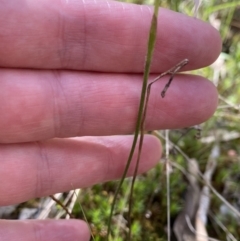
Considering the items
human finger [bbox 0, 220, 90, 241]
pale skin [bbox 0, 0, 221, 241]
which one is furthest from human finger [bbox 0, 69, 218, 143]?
human finger [bbox 0, 220, 90, 241]

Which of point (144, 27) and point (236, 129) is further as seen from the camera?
point (236, 129)

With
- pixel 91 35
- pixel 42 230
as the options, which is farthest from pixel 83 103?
pixel 42 230

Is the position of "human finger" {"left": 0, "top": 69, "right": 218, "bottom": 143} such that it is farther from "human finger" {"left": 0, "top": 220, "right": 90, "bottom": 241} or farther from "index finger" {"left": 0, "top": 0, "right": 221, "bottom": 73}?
"human finger" {"left": 0, "top": 220, "right": 90, "bottom": 241}

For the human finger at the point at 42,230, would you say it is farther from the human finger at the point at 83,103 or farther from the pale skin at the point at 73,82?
the human finger at the point at 83,103

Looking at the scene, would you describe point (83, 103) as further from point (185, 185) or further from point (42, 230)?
point (185, 185)

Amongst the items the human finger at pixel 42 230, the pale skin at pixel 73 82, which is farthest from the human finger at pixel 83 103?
the human finger at pixel 42 230

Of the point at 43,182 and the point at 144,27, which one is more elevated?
the point at 144,27

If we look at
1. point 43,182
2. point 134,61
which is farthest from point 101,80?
point 43,182

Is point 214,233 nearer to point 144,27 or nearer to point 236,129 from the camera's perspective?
point 236,129

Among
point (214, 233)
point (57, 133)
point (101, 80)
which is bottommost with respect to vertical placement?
point (214, 233)
